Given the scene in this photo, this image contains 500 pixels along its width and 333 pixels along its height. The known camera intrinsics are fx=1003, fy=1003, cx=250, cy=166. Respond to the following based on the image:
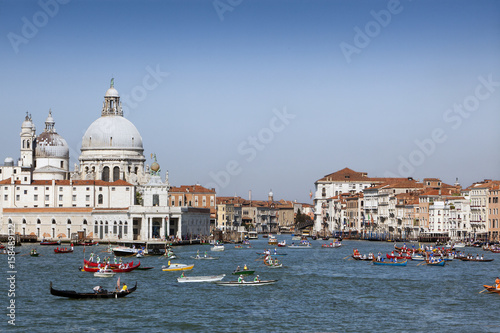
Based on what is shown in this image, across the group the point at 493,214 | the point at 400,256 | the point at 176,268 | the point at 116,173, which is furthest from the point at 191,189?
the point at 176,268

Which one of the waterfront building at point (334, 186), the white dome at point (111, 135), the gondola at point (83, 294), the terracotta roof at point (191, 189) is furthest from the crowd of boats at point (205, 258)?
the waterfront building at point (334, 186)

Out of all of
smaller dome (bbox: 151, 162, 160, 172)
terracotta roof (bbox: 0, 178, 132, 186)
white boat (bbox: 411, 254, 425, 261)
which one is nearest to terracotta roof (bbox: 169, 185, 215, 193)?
terracotta roof (bbox: 0, 178, 132, 186)

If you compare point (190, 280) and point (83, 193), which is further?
point (83, 193)

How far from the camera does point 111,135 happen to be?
372 feet

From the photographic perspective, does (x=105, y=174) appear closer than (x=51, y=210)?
No

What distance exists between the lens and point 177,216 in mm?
98500

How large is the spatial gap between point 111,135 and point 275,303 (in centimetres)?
7395

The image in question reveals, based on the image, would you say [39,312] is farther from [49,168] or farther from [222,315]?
[49,168]

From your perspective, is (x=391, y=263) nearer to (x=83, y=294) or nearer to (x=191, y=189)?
(x=83, y=294)

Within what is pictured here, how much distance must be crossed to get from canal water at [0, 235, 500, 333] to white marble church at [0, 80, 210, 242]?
37454 millimetres

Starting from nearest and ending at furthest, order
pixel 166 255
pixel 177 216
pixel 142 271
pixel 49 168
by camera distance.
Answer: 1. pixel 142 271
2. pixel 166 255
3. pixel 177 216
4. pixel 49 168

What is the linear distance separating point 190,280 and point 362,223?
290ft

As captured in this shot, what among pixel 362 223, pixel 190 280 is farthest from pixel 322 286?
pixel 362 223

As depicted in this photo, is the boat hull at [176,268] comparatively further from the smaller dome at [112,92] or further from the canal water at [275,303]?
the smaller dome at [112,92]
